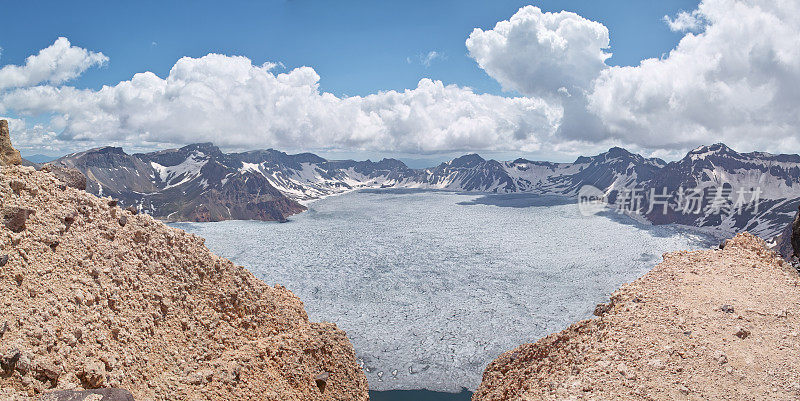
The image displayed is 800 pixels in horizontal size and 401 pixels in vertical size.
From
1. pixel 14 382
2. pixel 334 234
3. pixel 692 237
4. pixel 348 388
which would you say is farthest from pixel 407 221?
pixel 14 382

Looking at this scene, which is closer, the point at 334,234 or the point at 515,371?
the point at 515,371

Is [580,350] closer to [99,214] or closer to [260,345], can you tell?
[260,345]

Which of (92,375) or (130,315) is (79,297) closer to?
(130,315)

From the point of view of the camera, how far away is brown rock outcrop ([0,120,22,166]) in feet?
50.3

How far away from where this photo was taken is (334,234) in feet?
491

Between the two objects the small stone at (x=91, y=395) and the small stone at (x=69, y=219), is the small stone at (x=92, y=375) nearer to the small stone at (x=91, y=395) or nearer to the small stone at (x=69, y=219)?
the small stone at (x=91, y=395)

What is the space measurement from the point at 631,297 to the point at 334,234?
140 metres

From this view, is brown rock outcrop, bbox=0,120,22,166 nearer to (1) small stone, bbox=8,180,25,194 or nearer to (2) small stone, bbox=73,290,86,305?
(1) small stone, bbox=8,180,25,194

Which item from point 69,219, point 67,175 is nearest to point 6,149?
point 67,175

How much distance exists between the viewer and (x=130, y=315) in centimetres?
1394

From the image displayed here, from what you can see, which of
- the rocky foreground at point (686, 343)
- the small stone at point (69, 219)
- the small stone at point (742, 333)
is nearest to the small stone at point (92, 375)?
the small stone at point (69, 219)

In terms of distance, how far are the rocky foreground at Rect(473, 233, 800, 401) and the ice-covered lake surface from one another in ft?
Result: 104

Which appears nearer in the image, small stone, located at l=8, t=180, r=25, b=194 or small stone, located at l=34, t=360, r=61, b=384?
small stone, located at l=34, t=360, r=61, b=384

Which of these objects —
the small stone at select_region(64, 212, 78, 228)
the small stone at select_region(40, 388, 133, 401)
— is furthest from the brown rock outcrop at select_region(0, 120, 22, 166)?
the small stone at select_region(40, 388, 133, 401)
